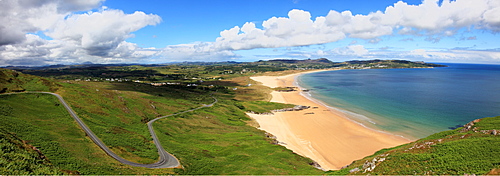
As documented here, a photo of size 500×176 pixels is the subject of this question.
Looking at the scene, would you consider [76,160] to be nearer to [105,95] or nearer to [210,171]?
[210,171]

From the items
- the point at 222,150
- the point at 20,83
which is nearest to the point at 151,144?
the point at 222,150

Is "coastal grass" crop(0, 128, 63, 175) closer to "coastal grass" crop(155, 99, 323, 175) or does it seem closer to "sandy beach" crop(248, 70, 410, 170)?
"coastal grass" crop(155, 99, 323, 175)

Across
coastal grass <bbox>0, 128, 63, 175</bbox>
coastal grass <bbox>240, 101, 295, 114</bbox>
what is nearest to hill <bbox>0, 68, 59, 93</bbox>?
coastal grass <bbox>0, 128, 63, 175</bbox>

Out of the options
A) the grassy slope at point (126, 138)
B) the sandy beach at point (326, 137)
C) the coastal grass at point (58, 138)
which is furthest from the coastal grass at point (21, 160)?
the sandy beach at point (326, 137)

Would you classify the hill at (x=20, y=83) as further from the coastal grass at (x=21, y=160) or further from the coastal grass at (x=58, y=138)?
the coastal grass at (x=21, y=160)

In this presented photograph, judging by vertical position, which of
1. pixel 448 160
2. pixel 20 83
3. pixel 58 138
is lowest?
pixel 448 160

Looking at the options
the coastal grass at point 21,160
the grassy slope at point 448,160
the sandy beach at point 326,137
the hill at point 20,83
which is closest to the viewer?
the coastal grass at point 21,160

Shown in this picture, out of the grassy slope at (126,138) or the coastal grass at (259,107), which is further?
the coastal grass at (259,107)

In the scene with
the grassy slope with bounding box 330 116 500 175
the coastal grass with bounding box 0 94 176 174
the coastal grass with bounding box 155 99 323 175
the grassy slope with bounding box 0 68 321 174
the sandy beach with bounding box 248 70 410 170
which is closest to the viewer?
the grassy slope with bounding box 330 116 500 175

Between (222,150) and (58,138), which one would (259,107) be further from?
(58,138)

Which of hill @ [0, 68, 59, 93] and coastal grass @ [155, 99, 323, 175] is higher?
hill @ [0, 68, 59, 93]
